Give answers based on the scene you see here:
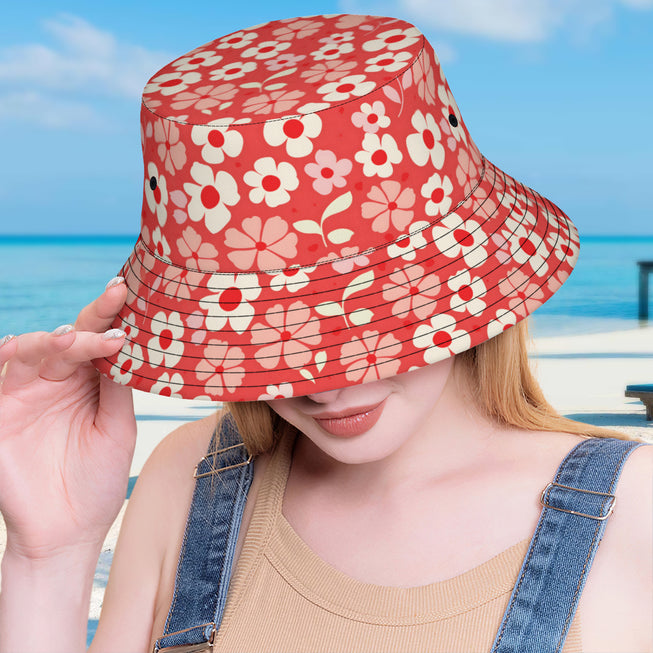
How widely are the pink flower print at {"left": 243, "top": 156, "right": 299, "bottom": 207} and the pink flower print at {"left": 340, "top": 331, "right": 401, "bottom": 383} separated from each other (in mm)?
166

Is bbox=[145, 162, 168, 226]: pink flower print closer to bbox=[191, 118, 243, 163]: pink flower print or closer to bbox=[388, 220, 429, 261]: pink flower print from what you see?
bbox=[191, 118, 243, 163]: pink flower print

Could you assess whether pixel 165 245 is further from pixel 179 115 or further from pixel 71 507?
pixel 71 507

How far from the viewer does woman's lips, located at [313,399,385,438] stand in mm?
937

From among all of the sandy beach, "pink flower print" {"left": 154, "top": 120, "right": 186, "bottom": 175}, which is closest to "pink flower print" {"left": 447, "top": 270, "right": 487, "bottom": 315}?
"pink flower print" {"left": 154, "top": 120, "right": 186, "bottom": 175}

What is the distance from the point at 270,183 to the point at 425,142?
18 cm

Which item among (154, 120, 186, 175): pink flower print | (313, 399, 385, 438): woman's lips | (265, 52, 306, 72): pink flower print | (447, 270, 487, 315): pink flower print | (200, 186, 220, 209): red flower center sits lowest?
(313, 399, 385, 438): woman's lips

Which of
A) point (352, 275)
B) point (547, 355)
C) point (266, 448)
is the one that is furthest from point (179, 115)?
point (547, 355)

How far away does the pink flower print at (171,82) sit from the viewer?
3.12 ft

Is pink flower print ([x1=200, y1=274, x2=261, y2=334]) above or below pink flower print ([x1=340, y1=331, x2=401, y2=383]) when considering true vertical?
above

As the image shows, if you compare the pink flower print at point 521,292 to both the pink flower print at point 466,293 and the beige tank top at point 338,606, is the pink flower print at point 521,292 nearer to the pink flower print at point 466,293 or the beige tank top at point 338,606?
the pink flower print at point 466,293

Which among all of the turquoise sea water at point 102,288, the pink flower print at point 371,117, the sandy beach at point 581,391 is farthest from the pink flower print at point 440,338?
the turquoise sea water at point 102,288

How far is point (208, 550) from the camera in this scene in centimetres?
112

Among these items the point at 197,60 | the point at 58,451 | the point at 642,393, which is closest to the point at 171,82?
the point at 197,60

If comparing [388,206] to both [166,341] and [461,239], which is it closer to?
[461,239]
